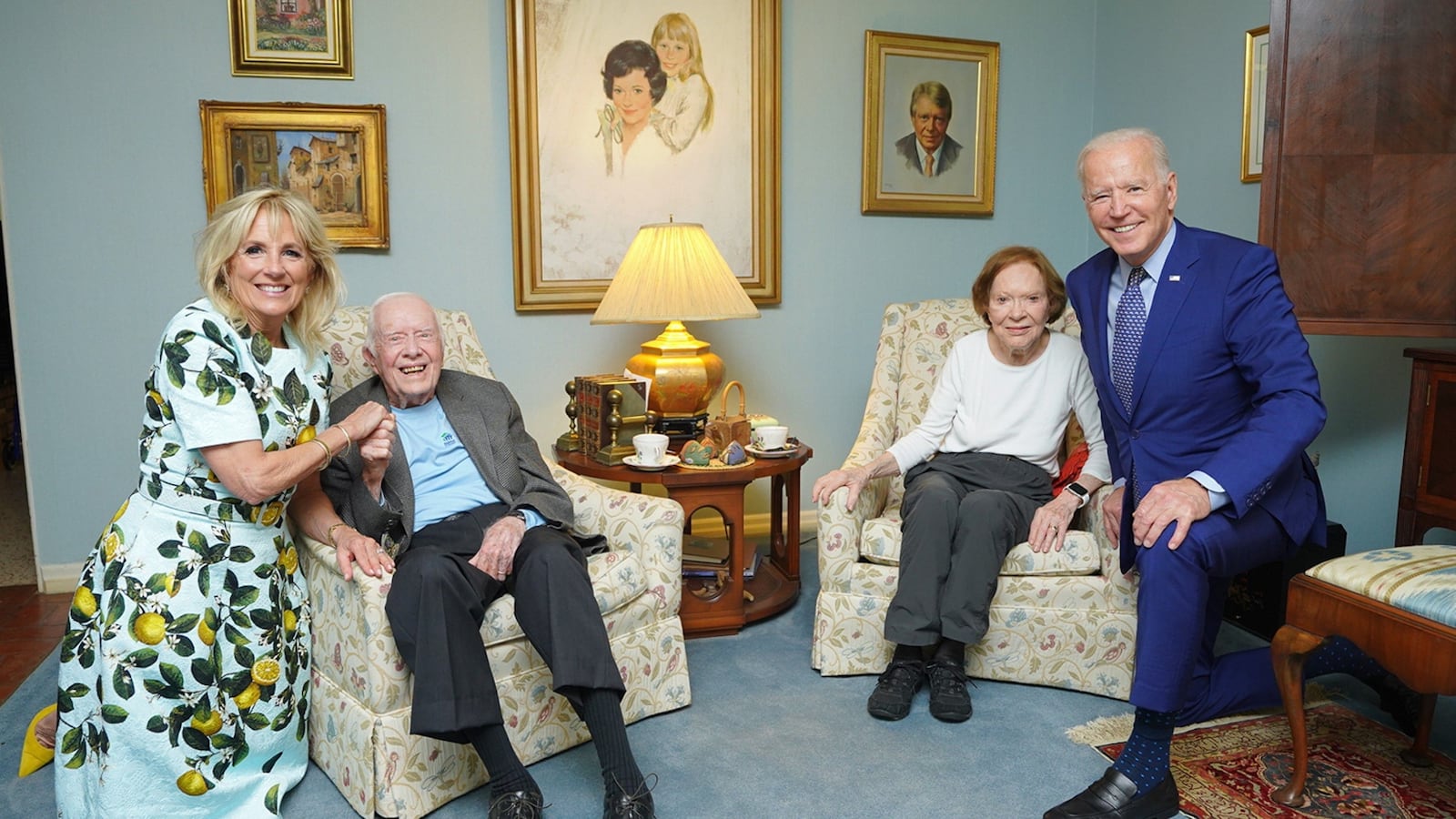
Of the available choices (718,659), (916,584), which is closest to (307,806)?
(718,659)

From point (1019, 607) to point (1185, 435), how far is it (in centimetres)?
65

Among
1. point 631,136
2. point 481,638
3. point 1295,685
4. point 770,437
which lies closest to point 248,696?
point 481,638

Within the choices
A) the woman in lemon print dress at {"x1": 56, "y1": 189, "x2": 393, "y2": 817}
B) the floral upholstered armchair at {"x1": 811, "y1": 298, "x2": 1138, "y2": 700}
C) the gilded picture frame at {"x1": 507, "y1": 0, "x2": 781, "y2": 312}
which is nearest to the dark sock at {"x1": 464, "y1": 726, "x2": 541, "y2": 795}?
the woman in lemon print dress at {"x1": 56, "y1": 189, "x2": 393, "y2": 817}

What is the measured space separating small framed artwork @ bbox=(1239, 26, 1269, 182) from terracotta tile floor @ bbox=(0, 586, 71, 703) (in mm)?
3854

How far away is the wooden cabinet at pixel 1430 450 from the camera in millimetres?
2420

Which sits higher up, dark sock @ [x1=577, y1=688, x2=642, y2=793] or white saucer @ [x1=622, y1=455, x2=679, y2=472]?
white saucer @ [x1=622, y1=455, x2=679, y2=472]

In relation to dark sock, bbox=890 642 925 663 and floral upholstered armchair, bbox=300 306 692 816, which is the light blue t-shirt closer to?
floral upholstered armchair, bbox=300 306 692 816

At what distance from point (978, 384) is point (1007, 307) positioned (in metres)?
0.23

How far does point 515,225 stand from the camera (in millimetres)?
3508

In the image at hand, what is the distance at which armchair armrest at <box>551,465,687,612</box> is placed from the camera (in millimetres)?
2473

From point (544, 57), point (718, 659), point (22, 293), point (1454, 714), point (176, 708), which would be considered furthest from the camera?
point (544, 57)

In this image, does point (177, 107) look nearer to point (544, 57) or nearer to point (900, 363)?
point (544, 57)

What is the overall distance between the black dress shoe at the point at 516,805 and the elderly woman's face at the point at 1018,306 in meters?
1.57

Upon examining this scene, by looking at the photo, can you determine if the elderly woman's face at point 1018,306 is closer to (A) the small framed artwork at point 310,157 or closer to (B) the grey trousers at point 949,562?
(B) the grey trousers at point 949,562
